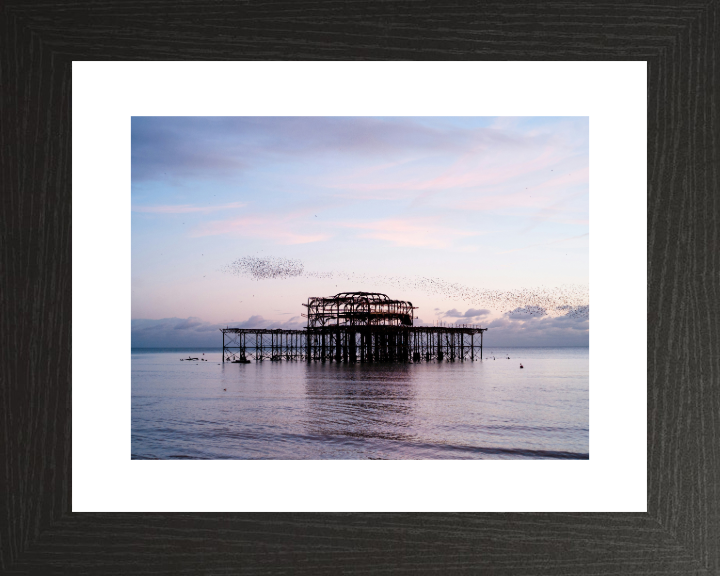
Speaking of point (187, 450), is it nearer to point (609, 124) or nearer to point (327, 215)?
point (609, 124)

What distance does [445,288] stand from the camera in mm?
19062

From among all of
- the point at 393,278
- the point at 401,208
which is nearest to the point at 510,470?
the point at 401,208

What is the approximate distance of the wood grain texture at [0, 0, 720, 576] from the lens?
2.32 m

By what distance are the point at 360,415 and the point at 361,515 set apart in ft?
24.4

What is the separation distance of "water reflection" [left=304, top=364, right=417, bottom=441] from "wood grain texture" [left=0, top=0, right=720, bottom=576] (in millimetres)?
5590

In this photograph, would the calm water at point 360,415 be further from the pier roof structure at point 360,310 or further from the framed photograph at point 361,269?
the pier roof structure at point 360,310

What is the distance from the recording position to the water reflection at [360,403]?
8.41 metres

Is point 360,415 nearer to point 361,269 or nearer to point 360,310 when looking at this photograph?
point 361,269

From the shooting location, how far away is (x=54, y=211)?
242 centimetres

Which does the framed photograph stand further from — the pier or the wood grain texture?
the wood grain texture

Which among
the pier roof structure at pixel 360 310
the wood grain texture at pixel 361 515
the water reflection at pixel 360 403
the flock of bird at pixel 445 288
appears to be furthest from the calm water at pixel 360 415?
the wood grain texture at pixel 361 515

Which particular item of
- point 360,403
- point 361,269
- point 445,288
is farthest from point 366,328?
point 360,403

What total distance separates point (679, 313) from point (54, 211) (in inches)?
102

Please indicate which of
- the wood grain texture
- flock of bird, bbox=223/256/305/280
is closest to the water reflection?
flock of bird, bbox=223/256/305/280
